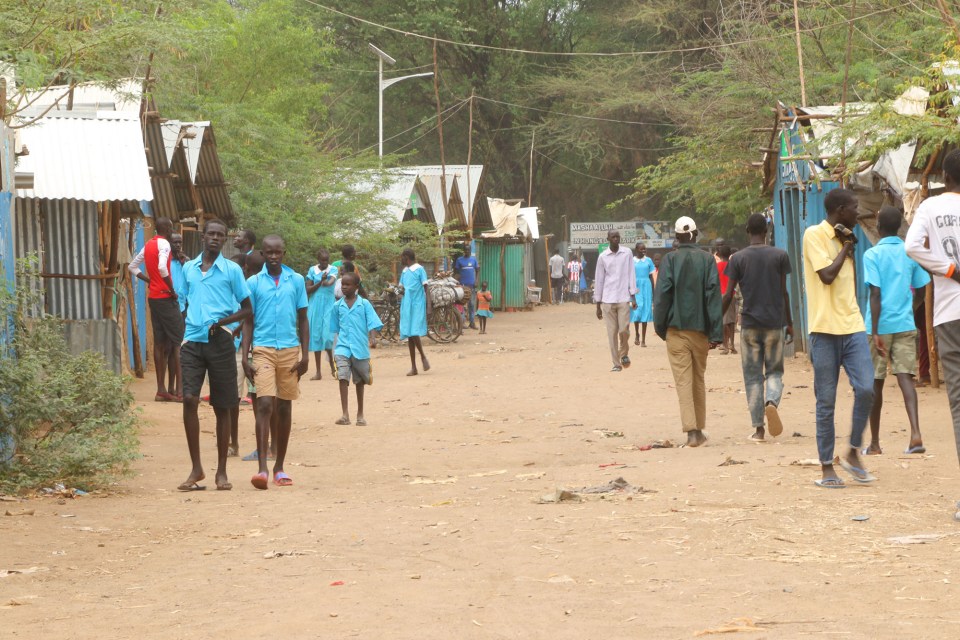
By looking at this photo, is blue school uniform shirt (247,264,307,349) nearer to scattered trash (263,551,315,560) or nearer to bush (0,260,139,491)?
bush (0,260,139,491)

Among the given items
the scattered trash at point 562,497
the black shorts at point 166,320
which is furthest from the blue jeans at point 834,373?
the black shorts at point 166,320

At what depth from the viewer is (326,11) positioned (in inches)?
1793

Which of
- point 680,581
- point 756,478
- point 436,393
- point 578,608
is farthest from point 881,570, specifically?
point 436,393

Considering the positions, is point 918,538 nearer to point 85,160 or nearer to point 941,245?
point 941,245

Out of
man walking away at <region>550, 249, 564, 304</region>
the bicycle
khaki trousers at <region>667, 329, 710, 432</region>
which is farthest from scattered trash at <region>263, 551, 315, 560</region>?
man walking away at <region>550, 249, 564, 304</region>

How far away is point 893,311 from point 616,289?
740 centimetres

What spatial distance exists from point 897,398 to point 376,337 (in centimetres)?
1370

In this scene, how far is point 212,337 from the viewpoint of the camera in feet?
27.6

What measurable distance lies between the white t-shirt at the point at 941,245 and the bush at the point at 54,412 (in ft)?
18.0

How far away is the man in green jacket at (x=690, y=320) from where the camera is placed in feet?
33.0

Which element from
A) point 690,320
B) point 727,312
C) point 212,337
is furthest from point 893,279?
point 727,312

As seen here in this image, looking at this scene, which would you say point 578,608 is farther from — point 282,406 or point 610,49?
point 610,49

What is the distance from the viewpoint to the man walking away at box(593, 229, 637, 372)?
1658 cm

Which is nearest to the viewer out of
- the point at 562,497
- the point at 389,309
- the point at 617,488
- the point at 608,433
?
the point at 562,497
